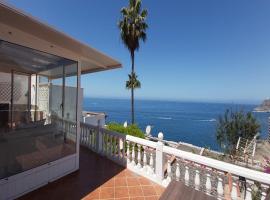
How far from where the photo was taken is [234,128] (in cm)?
1244

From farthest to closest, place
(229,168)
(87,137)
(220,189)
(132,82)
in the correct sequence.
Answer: (132,82)
(87,137)
(220,189)
(229,168)

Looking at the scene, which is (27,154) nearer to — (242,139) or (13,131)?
(13,131)

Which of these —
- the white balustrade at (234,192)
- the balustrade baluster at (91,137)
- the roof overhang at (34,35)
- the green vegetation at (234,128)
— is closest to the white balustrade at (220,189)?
the white balustrade at (234,192)

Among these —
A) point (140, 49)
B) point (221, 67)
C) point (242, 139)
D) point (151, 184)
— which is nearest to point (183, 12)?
point (140, 49)

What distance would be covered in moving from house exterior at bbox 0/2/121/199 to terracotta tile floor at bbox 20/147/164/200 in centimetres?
22

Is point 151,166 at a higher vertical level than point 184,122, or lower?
higher

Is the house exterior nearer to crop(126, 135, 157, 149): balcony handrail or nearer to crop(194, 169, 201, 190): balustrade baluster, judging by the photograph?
crop(126, 135, 157, 149): balcony handrail

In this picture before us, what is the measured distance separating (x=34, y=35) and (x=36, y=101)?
1.71 m

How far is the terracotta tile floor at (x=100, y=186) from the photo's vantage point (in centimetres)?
274

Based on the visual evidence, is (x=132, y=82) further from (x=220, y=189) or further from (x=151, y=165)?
(x=220, y=189)

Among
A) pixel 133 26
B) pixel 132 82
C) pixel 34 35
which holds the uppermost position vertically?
pixel 133 26

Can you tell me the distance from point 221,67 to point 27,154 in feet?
121

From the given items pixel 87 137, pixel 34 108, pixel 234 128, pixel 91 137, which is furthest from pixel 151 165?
pixel 234 128

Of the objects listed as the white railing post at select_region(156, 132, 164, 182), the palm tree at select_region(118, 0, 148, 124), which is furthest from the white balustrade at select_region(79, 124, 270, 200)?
the palm tree at select_region(118, 0, 148, 124)
